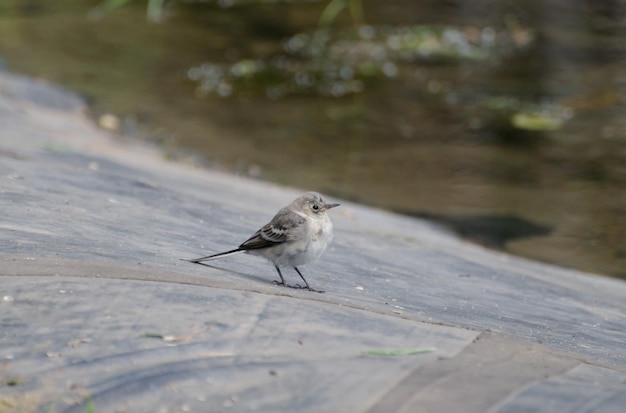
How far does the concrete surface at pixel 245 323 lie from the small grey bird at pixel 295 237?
0.50 feet

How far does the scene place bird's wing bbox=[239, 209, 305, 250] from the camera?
197 inches

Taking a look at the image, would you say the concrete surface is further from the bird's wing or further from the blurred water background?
the blurred water background

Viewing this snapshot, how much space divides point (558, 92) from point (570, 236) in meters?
5.06

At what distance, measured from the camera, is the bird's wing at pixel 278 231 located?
5000 mm

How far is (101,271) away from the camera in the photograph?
4402 millimetres

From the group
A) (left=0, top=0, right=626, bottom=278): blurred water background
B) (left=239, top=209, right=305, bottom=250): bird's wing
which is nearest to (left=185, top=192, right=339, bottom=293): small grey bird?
(left=239, top=209, right=305, bottom=250): bird's wing

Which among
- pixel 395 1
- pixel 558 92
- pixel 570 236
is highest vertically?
pixel 395 1

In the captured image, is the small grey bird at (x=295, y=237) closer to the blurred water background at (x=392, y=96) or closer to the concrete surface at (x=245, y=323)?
the concrete surface at (x=245, y=323)

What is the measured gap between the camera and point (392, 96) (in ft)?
47.8

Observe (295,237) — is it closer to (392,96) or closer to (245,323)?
(245,323)

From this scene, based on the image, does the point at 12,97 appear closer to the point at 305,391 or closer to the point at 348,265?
the point at 348,265

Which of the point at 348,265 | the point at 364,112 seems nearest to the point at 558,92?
the point at 364,112

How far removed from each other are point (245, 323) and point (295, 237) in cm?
113

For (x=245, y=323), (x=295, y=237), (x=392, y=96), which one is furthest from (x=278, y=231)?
(x=392, y=96)
